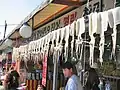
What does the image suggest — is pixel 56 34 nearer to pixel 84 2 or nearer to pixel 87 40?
pixel 87 40

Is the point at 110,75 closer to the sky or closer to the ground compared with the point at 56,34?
closer to the ground

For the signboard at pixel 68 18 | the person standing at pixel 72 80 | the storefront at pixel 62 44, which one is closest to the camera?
the storefront at pixel 62 44

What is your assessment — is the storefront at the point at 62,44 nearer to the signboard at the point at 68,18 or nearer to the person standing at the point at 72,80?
the signboard at the point at 68,18

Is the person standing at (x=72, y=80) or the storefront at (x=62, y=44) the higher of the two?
the storefront at (x=62, y=44)

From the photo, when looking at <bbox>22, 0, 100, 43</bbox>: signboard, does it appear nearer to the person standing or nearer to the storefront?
the storefront

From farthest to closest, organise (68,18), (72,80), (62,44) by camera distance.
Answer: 1. (68,18)
2. (62,44)
3. (72,80)

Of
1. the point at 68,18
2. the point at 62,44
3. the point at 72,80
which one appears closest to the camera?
the point at 72,80

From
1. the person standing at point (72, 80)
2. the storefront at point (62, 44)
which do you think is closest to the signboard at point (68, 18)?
the storefront at point (62, 44)

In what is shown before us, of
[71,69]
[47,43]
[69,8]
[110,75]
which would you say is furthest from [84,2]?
[71,69]

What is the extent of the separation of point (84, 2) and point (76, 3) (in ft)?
0.74

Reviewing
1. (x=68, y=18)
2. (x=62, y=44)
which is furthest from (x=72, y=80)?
(x=68, y=18)

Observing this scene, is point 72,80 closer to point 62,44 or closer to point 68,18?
point 62,44

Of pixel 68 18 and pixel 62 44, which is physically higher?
pixel 68 18

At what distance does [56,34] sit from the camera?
4.73 m
